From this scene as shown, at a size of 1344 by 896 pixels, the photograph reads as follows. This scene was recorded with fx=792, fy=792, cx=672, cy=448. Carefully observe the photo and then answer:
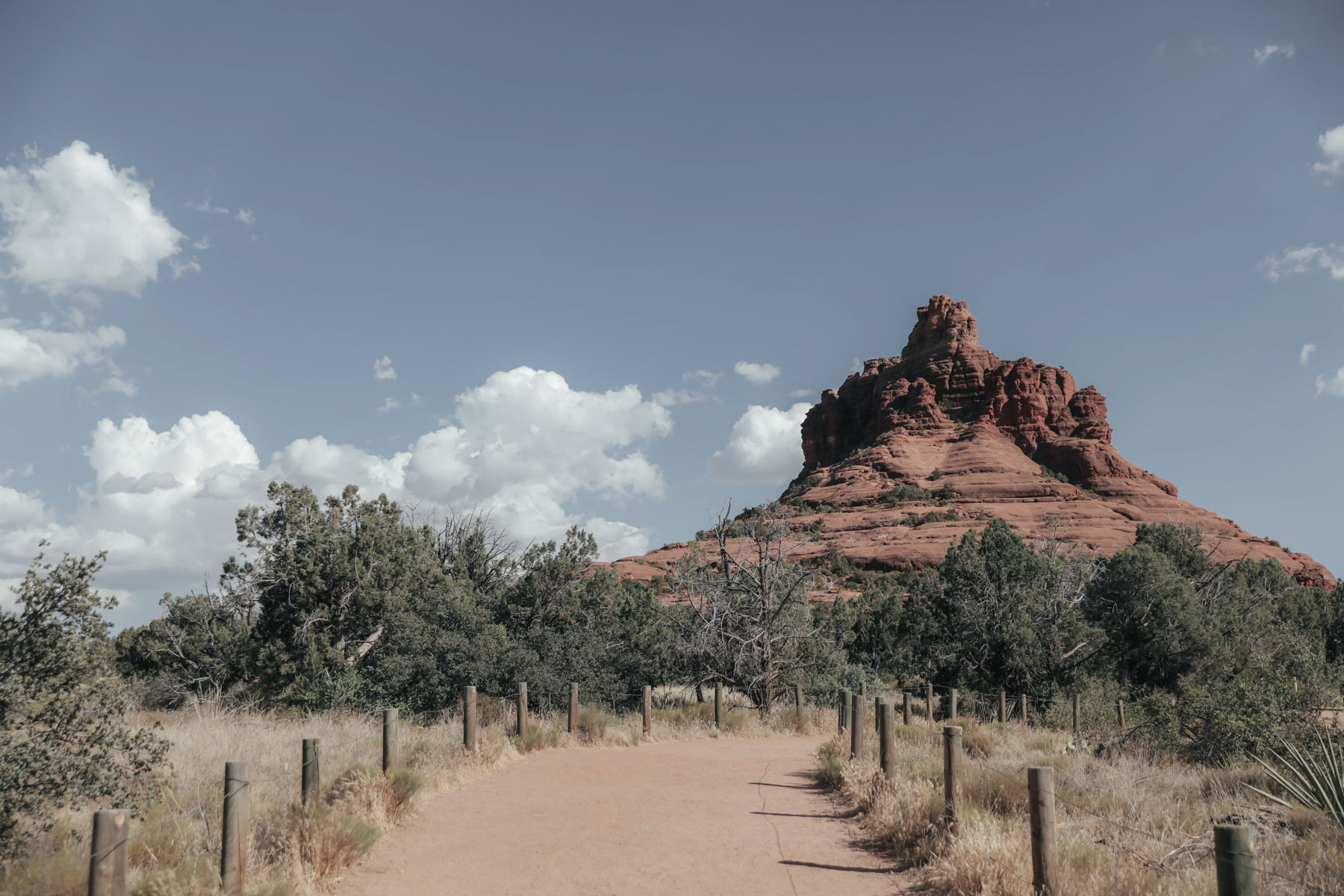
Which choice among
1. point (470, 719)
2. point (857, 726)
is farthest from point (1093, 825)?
point (470, 719)

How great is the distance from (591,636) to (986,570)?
14.1 m

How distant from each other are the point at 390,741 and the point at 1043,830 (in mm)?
7336

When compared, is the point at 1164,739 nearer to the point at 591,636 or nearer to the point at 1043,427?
the point at 591,636

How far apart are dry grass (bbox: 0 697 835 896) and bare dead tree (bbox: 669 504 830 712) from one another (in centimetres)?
553

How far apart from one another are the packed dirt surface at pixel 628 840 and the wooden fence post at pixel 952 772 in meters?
0.80

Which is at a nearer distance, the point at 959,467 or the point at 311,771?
the point at 311,771

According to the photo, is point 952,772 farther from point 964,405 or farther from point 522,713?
point 964,405

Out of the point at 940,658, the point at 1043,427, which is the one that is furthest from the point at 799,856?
the point at 1043,427

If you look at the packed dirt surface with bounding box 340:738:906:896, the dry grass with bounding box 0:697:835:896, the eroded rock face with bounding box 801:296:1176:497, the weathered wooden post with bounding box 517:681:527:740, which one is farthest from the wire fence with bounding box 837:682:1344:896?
the eroded rock face with bounding box 801:296:1176:497

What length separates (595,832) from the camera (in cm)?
836

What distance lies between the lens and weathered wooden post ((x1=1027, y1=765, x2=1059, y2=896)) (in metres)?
5.55

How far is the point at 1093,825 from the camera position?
7.75m

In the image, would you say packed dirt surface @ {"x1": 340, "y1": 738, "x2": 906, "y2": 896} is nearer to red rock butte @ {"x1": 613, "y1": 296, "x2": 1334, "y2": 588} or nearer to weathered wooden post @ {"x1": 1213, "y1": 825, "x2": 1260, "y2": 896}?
weathered wooden post @ {"x1": 1213, "y1": 825, "x2": 1260, "y2": 896}

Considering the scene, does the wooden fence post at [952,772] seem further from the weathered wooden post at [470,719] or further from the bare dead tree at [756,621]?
the bare dead tree at [756,621]
